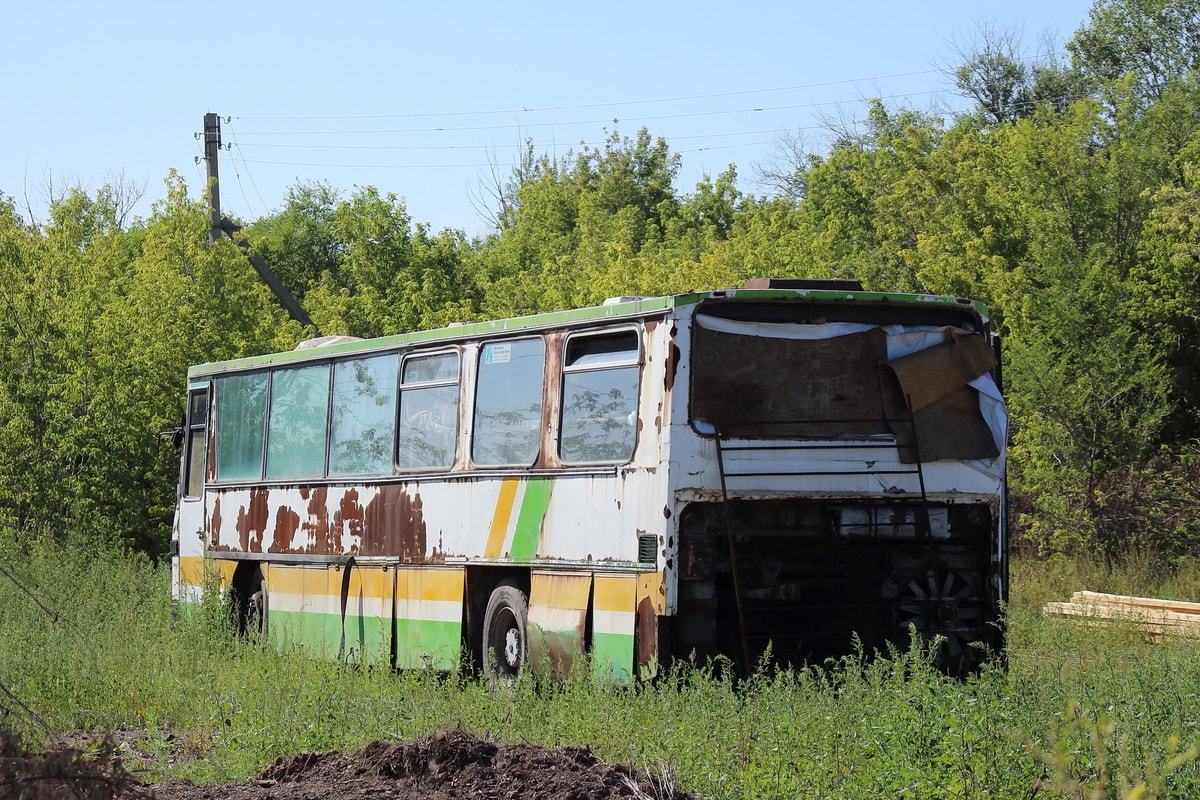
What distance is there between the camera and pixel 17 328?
25.2 m

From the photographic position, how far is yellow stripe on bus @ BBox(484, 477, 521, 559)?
11.7 meters

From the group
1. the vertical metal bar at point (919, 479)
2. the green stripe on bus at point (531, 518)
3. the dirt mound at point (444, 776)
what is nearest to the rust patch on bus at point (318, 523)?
the green stripe on bus at point (531, 518)

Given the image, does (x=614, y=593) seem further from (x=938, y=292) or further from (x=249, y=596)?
(x=938, y=292)

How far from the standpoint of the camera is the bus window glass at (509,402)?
37.8ft

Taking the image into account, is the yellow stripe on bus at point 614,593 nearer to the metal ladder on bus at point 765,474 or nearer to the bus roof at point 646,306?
the metal ladder on bus at point 765,474

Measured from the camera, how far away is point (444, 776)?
24.2 feet

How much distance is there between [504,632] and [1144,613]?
6.78m

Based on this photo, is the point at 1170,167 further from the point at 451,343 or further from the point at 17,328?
the point at 17,328

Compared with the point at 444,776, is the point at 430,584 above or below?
above

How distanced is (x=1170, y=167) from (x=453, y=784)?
74.9 feet

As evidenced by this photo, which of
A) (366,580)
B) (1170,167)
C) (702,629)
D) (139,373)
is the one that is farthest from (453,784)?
(1170,167)

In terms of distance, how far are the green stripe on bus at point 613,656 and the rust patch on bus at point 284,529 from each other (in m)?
5.38

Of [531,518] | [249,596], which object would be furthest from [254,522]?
[531,518]

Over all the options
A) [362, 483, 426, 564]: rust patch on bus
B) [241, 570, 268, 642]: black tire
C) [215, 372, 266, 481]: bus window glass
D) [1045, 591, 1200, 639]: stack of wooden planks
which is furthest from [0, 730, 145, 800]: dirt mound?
[1045, 591, 1200, 639]: stack of wooden planks
